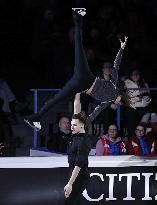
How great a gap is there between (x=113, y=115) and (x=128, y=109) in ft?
0.79

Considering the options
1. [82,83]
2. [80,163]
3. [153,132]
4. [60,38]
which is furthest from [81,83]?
[60,38]

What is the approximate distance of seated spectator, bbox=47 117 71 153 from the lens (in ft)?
31.4

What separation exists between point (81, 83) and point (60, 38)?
330 cm

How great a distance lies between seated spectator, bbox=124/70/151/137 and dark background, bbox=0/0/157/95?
2.20ft

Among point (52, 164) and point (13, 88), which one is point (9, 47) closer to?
point (13, 88)

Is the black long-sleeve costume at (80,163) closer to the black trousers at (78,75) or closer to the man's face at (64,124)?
the black trousers at (78,75)

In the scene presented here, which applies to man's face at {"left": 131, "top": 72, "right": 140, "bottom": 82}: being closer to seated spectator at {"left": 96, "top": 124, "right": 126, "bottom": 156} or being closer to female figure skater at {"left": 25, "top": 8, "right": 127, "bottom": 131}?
seated spectator at {"left": 96, "top": 124, "right": 126, "bottom": 156}

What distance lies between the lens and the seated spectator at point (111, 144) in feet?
30.6

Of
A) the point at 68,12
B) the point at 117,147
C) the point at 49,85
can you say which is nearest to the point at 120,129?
the point at 117,147

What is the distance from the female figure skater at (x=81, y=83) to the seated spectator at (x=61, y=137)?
1154mm

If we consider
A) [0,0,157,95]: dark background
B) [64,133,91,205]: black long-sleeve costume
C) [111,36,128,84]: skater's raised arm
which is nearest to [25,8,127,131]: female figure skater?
[111,36,128,84]: skater's raised arm

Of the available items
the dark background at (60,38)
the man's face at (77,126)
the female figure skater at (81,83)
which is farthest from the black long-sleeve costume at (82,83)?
the dark background at (60,38)

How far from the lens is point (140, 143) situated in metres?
9.55

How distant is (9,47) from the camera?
12.3m
